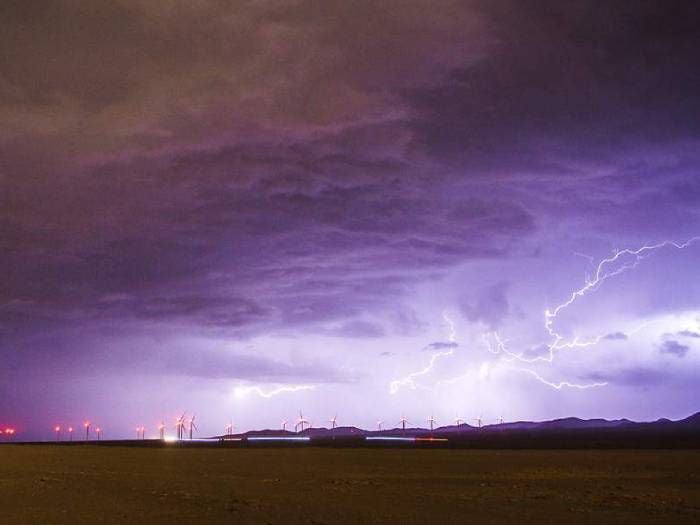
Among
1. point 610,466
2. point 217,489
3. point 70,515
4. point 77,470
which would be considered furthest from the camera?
point 610,466

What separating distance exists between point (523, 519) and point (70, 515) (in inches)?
411

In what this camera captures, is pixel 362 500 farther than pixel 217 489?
No

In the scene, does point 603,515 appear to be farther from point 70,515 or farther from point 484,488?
point 70,515

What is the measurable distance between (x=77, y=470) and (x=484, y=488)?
18.7m

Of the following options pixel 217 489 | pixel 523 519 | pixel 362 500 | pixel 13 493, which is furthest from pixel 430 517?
pixel 13 493

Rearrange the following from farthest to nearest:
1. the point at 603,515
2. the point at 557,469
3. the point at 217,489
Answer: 1. the point at 557,469
2. the point at 217,489
3. the point at 603,515

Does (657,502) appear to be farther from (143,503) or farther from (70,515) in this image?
(70,515)

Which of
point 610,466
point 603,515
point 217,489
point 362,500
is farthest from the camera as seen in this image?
point 610,466

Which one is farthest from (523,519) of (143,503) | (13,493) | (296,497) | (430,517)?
(13,493)

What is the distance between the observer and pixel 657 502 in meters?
22.0

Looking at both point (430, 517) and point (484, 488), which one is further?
point (484, 488)

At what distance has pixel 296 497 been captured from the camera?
2233 cm

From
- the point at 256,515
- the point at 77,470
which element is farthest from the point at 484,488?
the point at 77,470

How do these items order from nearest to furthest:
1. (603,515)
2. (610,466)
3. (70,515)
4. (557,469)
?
(70,515) → (603,515) → (557,469) → (610,466)
